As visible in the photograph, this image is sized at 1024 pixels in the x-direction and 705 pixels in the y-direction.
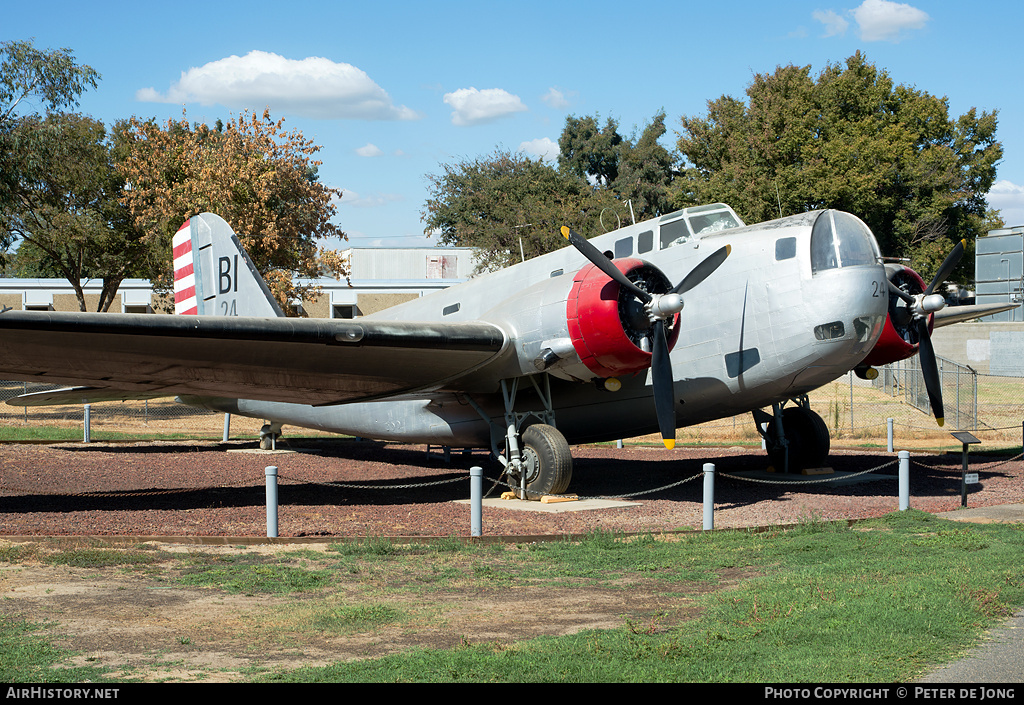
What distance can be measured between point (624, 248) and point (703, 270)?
261cm

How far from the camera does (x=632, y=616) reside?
24.5 ft

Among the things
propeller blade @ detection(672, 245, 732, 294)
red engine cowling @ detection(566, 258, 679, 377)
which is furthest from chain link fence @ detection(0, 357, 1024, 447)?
propeller blade @ detection(672, 245, 732, 294)

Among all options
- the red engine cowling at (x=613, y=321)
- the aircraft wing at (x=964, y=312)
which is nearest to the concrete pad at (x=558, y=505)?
the red engine cowling at (x=613, y=321)

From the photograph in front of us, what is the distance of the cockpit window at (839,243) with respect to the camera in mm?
13547

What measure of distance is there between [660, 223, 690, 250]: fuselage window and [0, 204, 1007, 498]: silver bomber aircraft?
0.08 feet

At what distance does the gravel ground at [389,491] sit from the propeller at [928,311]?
5.48 feet

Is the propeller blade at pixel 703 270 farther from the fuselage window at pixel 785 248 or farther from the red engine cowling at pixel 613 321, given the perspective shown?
the fuselage window at pixel 785 248

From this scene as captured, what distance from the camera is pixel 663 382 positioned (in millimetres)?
13719

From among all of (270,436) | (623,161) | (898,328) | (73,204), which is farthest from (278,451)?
(623,161)

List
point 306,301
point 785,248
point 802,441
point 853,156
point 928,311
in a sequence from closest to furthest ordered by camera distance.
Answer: point 785,248 < point 928,311 < point 802,441 < point 853,156 < point 306,301

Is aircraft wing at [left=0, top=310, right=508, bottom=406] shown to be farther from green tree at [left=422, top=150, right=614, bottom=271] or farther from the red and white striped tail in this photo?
green tree at [left=422, top=150, right=614, bottom=271]

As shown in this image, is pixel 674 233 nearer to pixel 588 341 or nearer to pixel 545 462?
pixel 588 341

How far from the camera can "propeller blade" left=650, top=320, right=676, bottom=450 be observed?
1358 cm

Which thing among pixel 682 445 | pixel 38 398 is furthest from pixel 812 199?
pixel 38 398
